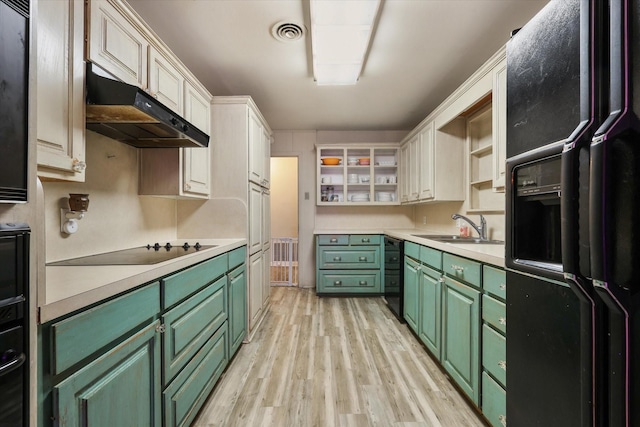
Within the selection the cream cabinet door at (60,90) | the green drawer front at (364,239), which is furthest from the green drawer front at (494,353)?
the green drawer front at (364,239)

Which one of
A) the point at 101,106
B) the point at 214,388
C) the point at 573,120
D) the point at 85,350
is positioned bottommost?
the point at 214,388

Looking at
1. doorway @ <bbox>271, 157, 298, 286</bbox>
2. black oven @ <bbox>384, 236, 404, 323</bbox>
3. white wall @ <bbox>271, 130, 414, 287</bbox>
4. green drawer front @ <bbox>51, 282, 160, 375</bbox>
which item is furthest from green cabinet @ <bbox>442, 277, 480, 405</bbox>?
doorway @ <bbox>271, 157, 298, 286</bbox>

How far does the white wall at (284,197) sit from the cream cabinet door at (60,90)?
4.88m

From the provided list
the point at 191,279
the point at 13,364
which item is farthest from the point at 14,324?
the point at 191,279

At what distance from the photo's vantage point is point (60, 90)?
1125 millimetres

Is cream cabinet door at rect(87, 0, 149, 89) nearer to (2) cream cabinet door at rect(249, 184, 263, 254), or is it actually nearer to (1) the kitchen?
(1) the kitchen

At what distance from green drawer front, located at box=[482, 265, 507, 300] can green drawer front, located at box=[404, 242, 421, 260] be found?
0.99 meters

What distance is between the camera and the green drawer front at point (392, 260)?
3076 mm

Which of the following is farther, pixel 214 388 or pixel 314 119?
pixel 314 119

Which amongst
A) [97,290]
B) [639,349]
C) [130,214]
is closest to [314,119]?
[130,214]

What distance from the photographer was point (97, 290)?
0.89m

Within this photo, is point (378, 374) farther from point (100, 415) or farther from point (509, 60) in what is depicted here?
point (509, 60)

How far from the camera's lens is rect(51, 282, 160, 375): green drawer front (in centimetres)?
77

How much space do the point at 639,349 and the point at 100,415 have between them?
1410 mm
